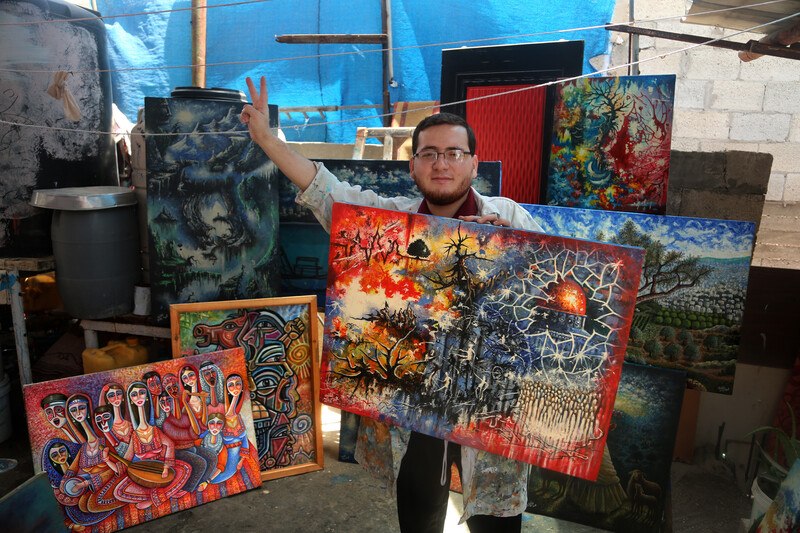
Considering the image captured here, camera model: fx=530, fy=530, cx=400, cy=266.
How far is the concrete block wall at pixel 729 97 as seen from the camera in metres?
4.04

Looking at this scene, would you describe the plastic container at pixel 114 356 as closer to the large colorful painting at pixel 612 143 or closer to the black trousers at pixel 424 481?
the black trousers at pixel 424 481

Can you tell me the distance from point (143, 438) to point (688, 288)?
254 centimetres

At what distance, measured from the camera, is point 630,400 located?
2391 mm

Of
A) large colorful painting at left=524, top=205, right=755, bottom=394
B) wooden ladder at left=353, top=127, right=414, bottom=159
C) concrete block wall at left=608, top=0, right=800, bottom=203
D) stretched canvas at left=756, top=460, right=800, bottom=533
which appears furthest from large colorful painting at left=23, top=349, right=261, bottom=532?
concrete block wall at left=608, top=0, right=800, bottom=203

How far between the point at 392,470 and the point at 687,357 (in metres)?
1.48

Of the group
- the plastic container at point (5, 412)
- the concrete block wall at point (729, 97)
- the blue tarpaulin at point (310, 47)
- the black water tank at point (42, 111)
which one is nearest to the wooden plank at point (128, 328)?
the black water tank at point (42, 111)

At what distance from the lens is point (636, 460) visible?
2395mm

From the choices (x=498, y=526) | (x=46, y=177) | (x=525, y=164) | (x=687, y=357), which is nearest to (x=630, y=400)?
(x=687, y=357)

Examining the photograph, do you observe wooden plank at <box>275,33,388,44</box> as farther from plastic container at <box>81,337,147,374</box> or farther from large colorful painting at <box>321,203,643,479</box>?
large colorful painting at <box>321,203,643,479</box>

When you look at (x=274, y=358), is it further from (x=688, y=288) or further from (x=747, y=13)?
(x=747, y=13)

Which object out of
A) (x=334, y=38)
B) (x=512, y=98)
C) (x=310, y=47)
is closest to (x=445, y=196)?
(x=512, y=98)

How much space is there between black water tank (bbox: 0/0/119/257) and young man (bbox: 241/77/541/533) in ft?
6.38

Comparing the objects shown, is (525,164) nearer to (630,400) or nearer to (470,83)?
(470,83)

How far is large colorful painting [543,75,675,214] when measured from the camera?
2473mm
